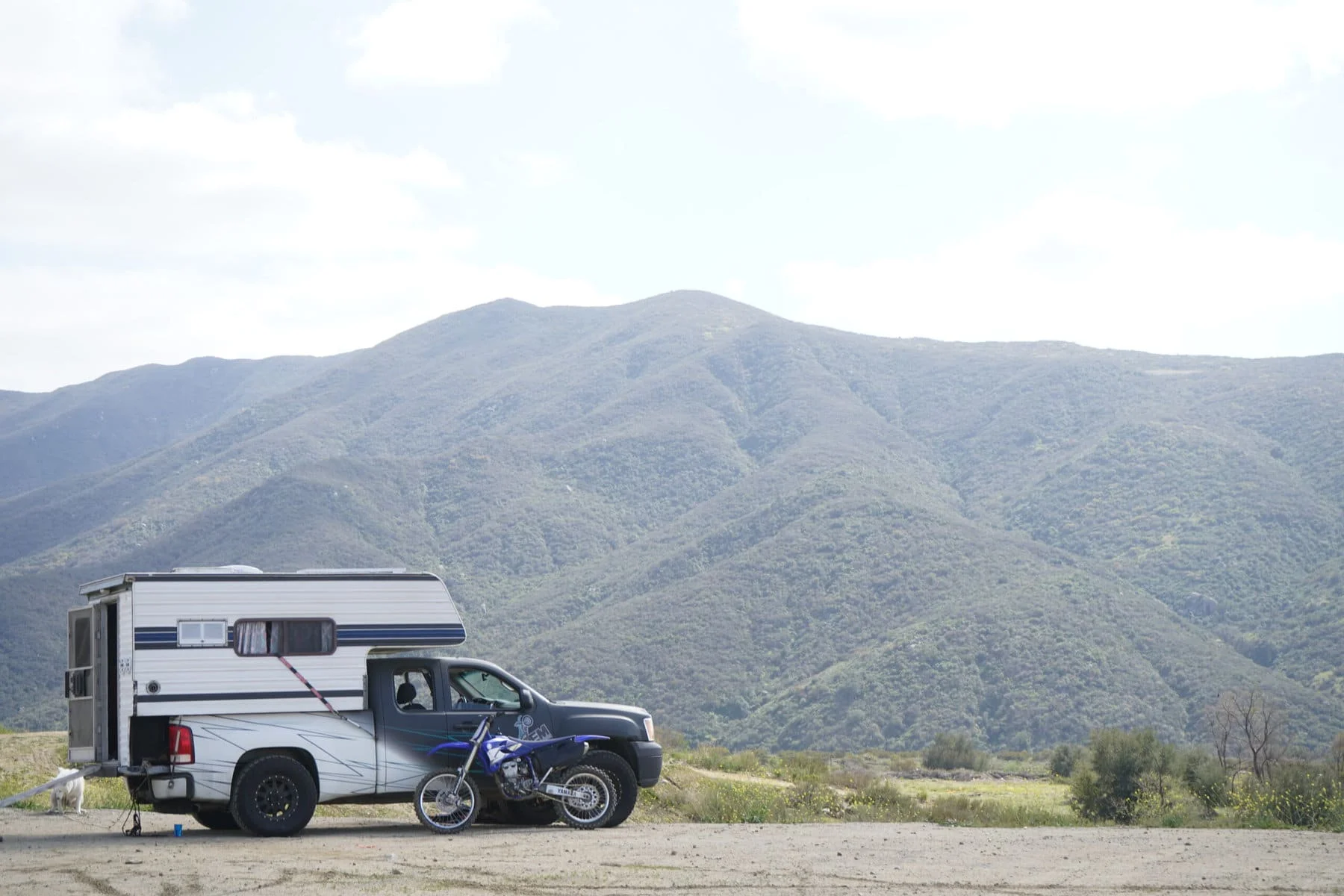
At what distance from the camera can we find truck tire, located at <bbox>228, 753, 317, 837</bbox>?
14.2 metres

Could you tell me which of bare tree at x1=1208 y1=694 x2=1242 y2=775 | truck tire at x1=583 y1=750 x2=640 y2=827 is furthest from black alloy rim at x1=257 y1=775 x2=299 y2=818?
bare tree at x1=1208 y1=694 x2=1242 y2=775

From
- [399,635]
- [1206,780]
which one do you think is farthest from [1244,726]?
[399,635]

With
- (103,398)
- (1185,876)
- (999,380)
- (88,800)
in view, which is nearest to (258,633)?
(88,800)

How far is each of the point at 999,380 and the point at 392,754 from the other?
11173 centimetres

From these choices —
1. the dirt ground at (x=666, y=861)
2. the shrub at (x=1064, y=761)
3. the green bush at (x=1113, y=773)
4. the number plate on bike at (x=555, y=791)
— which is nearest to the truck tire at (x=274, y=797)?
the dirt ground at (x=666, y=861)

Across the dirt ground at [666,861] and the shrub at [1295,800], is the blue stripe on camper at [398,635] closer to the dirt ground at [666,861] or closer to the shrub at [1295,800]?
the dirt ground at [666,861]

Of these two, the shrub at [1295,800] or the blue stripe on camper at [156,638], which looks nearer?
the blue stripe on camper at [156,638]

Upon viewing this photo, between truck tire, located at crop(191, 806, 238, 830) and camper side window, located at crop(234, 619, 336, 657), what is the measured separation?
7.38ft

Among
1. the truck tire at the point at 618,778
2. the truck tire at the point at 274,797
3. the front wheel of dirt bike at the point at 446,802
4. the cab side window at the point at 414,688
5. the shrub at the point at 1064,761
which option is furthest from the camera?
the shrub at the point at 1064,761

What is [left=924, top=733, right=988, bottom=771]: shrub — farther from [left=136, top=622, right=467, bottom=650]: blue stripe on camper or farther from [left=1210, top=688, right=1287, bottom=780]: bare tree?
[left=136, top=622, right=467, bottom=650]: blue stripe on camper

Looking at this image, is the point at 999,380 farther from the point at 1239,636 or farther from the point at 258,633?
the point at 258,633

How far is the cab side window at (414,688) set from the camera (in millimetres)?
15172

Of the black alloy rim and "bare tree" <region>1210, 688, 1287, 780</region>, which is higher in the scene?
the black alloy rim

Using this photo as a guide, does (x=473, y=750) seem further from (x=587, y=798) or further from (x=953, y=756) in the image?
(x=953, y=756)
